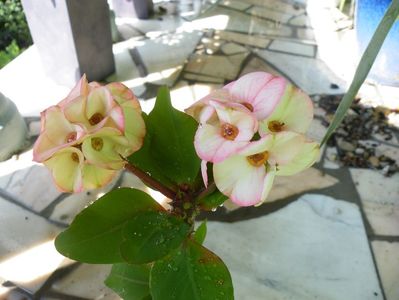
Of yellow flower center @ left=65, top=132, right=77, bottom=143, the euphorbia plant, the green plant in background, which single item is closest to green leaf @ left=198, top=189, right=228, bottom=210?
the euphorbia plant

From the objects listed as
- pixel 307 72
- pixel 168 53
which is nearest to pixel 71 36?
pixel 168 53

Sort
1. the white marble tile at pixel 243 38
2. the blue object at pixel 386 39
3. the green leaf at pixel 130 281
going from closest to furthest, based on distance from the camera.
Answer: the green leaf at pixel 130 281
the blue object at pixel 386 39
the white marble tile at pixel 243 38

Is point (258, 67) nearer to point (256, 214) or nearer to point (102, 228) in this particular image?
point (256, 214)

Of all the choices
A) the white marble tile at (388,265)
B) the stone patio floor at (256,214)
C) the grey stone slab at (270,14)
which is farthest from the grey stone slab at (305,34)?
the white marble tile at (388,265)

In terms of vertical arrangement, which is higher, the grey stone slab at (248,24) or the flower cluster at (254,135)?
the flower cluster at (254,135)

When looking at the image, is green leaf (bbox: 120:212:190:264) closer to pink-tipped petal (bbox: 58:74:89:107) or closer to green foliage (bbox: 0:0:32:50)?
pink-tipped petal (bbox: 58:74:89:107)

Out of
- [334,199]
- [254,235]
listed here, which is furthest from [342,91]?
[254,235]

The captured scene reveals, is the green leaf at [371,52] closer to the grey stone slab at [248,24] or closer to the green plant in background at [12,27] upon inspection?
the grey stone slab at [248,24]
